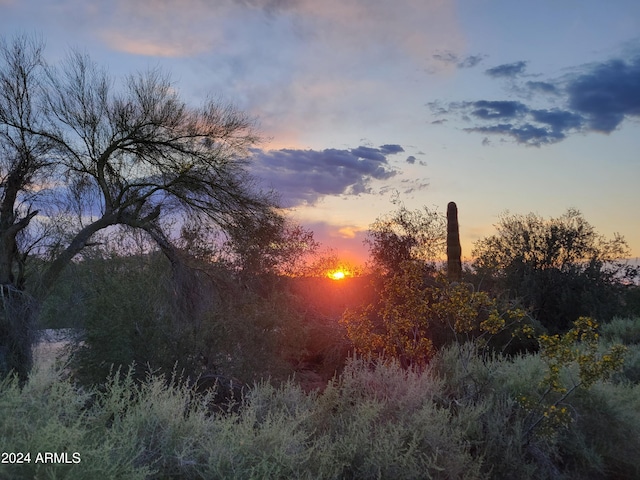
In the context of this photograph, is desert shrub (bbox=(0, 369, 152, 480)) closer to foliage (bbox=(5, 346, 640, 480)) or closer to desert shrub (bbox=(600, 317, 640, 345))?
foliage (bbox=(5, 346, 640, 480))

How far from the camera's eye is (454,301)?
8711mm

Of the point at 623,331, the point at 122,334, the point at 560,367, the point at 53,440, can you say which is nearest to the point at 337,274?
the point at 623,331

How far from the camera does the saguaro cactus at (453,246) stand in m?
18.7

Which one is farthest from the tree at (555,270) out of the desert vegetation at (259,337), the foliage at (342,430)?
the foliage at (342,430)

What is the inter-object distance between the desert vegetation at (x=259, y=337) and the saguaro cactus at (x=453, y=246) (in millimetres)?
73

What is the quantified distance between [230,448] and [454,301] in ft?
16.8

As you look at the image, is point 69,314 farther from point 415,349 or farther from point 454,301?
point 454,301

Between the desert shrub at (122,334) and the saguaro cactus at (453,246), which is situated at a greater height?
the saguaro cactus at (453,246)

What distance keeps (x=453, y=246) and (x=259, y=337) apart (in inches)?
367

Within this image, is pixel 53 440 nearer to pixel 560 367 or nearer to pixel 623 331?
pixel 560 367

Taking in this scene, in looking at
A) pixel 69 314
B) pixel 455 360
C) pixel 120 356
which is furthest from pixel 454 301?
pixel 69 314

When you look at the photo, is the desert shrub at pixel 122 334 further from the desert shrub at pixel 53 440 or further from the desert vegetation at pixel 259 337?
the desert shrub at pixel 53 440

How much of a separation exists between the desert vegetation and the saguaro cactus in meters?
0.07

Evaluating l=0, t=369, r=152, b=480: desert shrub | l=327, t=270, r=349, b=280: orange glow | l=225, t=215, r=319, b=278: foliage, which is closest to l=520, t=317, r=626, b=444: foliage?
l=0, t=369, r=152, b=480: desert shrub
